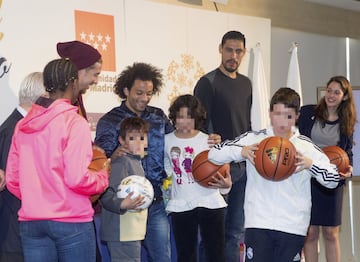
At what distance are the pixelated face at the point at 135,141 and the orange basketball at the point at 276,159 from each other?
2.63 feet

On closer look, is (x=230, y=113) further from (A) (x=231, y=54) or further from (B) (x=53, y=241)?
(B) (x=53, y=241)

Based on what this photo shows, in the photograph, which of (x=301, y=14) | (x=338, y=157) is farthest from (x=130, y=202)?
(x=301, y=14)

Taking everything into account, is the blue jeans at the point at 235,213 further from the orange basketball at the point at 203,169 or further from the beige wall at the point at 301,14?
the beige wall at the point at 301,14

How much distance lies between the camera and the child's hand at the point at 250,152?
3.36 metres

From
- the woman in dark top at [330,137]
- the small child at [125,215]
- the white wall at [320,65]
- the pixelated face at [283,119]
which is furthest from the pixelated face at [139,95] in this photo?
the white wall at [320,65]

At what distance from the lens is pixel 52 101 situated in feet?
9.12

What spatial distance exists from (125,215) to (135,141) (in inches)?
19.3

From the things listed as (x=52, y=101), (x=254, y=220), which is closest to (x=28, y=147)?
(x=52, y=101)

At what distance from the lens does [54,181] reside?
2707 mm

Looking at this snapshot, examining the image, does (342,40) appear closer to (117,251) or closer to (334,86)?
(334,86)

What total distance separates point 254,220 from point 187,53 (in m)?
2.35

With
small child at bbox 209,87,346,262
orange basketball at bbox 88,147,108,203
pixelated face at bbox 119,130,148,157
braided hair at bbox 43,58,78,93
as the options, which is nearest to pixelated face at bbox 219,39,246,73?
small child at bbox 209,87,346,262

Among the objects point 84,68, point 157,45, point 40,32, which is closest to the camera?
point 84,68

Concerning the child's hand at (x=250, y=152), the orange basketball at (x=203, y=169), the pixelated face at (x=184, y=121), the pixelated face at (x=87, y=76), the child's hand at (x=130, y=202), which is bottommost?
the child's hand at (x=130, y=202)
